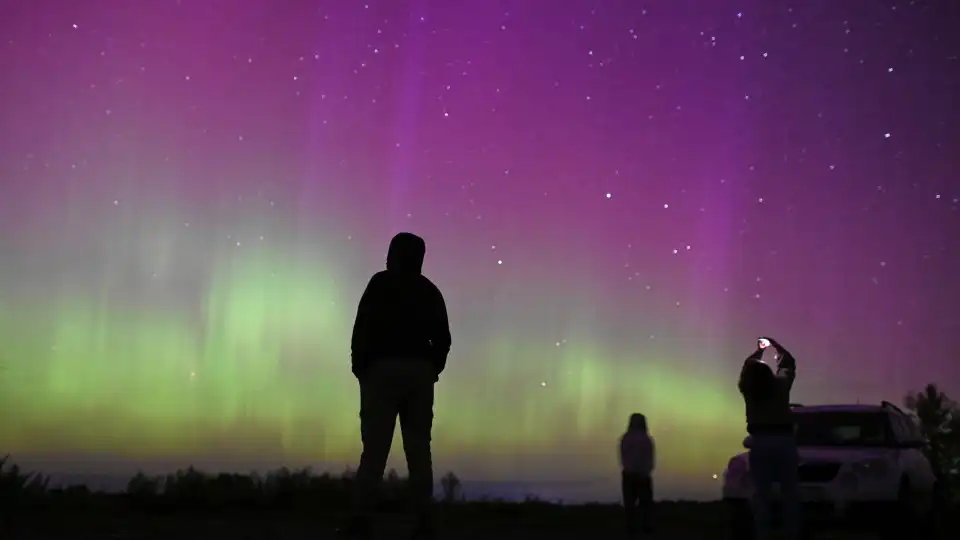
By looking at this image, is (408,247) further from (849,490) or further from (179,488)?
(179,488)

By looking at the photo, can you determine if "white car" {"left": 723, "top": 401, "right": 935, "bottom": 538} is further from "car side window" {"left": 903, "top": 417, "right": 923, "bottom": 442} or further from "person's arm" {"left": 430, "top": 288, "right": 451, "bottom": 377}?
"person's arm" {"left": 430, "top": 288, "right": 451, "bottom": 377}

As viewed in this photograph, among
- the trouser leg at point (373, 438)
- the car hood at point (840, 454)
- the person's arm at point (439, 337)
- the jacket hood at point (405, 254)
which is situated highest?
the jacket hood at point (405, 254)

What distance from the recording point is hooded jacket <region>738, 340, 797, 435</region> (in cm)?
845

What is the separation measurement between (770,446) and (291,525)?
220 inches

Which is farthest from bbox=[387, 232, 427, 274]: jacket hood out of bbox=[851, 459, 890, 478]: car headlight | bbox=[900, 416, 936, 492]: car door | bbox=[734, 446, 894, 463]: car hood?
bbox=[900, 416, 936, 492]: car door

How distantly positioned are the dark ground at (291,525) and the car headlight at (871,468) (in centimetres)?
79

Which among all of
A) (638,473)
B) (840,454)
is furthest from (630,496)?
(840,454)

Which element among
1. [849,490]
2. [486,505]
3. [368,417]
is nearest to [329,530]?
[368,417]

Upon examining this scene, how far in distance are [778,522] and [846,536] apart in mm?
948

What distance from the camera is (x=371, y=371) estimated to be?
7035mm

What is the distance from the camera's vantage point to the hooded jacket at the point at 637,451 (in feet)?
46.5

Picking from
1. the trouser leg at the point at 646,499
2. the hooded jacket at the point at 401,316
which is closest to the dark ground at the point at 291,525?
the trouser leg at the point at 646,499

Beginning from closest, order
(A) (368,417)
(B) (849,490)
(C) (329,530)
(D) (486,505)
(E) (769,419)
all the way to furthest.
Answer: (A) (368,417) → (E) (769,419) → (C) (329,530) → (B) (849,490) → (D) (486,505)

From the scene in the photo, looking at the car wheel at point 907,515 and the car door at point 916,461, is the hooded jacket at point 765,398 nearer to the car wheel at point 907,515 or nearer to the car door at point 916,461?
the car wheel at point 907,515
